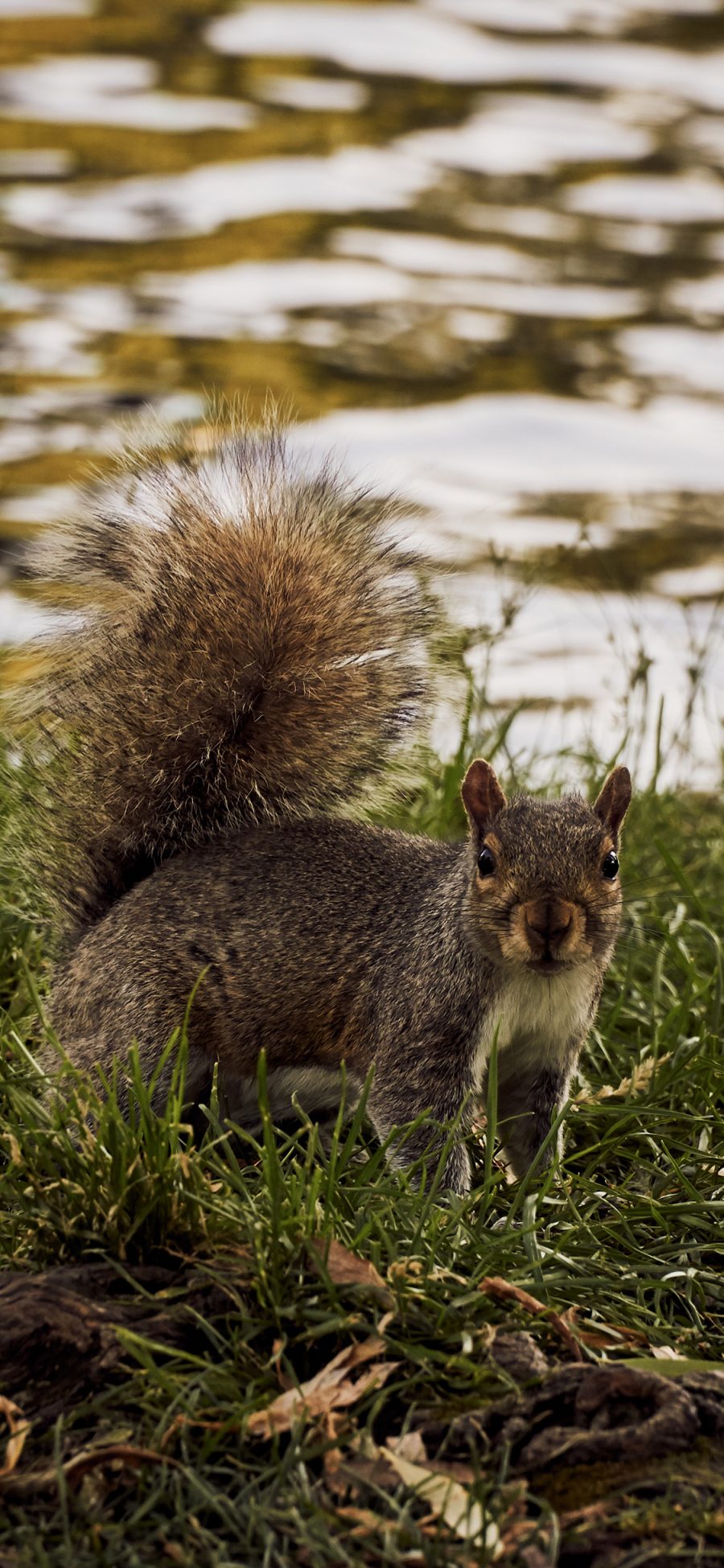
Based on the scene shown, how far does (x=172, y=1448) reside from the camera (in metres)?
2.18

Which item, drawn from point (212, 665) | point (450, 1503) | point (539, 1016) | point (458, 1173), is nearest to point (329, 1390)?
point (450, 1503)

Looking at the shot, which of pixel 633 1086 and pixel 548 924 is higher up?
pixel 548 924

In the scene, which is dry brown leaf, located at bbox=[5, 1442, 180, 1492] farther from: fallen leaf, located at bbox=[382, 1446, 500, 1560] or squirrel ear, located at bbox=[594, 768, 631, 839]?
squirrel ear, located at bbox=[594, 768, 631, 839]

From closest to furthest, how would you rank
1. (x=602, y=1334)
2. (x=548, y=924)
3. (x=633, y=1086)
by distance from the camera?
(x=602, y=1334), (x=548, y=924), (x=633, y=1086)

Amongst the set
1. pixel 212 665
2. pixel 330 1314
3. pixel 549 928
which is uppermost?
pixel 212 665

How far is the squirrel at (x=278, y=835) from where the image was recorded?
3.14 metres

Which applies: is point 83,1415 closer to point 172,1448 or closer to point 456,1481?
point 172,1448

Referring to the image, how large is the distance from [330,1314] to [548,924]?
82 cm

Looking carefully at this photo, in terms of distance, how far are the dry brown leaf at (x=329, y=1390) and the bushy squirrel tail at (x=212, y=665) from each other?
1.45 meters

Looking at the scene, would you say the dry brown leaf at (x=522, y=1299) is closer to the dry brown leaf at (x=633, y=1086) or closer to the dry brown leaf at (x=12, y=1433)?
the dry brown leaf at (x=12, y=1433)

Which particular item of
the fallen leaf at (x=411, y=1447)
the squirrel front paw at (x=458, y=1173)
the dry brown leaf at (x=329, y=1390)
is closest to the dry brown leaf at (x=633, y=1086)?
the squirrel front paw at (x=458, y=1173)

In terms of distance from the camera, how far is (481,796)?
314 cm

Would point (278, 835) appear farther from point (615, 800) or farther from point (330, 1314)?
point (330, 1314)

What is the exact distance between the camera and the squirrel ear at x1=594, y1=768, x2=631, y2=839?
3.14 metres
